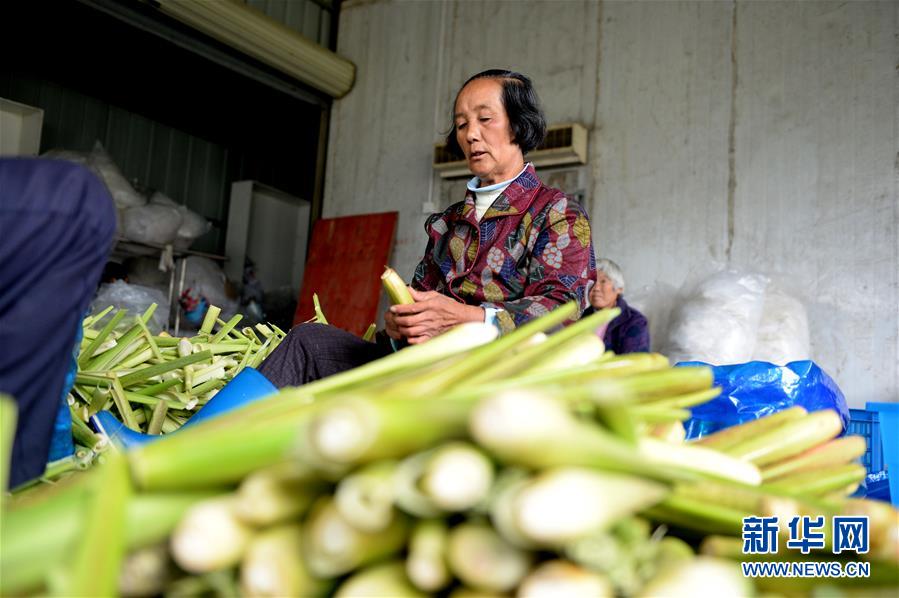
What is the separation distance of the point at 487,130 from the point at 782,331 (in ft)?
8.61

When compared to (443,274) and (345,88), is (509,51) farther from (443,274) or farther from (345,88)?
(443,274)

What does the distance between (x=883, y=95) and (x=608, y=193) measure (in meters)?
1.75

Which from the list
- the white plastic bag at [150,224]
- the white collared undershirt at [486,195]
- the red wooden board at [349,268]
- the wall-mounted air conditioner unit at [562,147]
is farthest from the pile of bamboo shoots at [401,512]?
the white plastic bag at [150,224]

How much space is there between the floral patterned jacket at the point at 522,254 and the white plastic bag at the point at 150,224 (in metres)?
4.72

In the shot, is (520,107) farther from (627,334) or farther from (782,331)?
(782,331)

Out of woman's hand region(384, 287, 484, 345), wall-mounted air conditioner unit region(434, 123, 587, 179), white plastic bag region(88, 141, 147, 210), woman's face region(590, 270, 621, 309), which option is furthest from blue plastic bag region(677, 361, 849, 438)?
white plastic bag region(88, 141, 147, 210)

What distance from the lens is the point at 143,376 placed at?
73.7 inches

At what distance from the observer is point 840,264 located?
13.7 feet

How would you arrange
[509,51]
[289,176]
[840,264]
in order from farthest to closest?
1. [289,176]
2. [509,51]
3. [840,264]

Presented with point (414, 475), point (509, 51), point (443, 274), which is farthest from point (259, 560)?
point (509, 51)

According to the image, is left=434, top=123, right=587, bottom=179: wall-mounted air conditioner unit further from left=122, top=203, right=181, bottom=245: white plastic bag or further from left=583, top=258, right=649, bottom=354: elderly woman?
left=122, top=203, right=181, bottom=245: white plastic bag

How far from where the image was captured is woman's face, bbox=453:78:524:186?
210 centimetres

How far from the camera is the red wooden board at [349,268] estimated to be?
19.5 ft

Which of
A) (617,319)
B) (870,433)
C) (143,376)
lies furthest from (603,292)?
(143,376)
